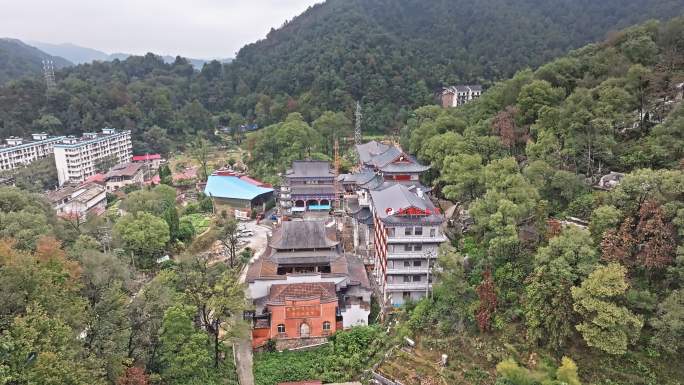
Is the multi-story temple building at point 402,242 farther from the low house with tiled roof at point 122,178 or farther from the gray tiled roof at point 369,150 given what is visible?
the low house with tiled roof at point 122,178

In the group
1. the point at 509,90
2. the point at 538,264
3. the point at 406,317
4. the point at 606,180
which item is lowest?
the point at 406,317

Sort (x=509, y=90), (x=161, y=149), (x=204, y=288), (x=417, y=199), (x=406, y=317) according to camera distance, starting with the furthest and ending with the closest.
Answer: (x=161, y=149), (x=509, y=90), (x=417, y=199), (x=406, y=317), (x=204, y=288)

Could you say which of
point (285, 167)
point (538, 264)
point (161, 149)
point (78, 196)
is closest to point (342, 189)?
point (285, 167)

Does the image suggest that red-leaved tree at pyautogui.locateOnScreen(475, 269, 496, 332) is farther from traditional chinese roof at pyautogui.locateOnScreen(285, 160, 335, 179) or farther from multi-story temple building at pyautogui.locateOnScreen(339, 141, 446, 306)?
traditional chinese roof at pyautogui.locateOnScreen(285, 160, 335, 179)

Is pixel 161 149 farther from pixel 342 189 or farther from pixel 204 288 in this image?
pixel 204 288

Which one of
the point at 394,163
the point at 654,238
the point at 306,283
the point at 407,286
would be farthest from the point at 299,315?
the point at 394,163
